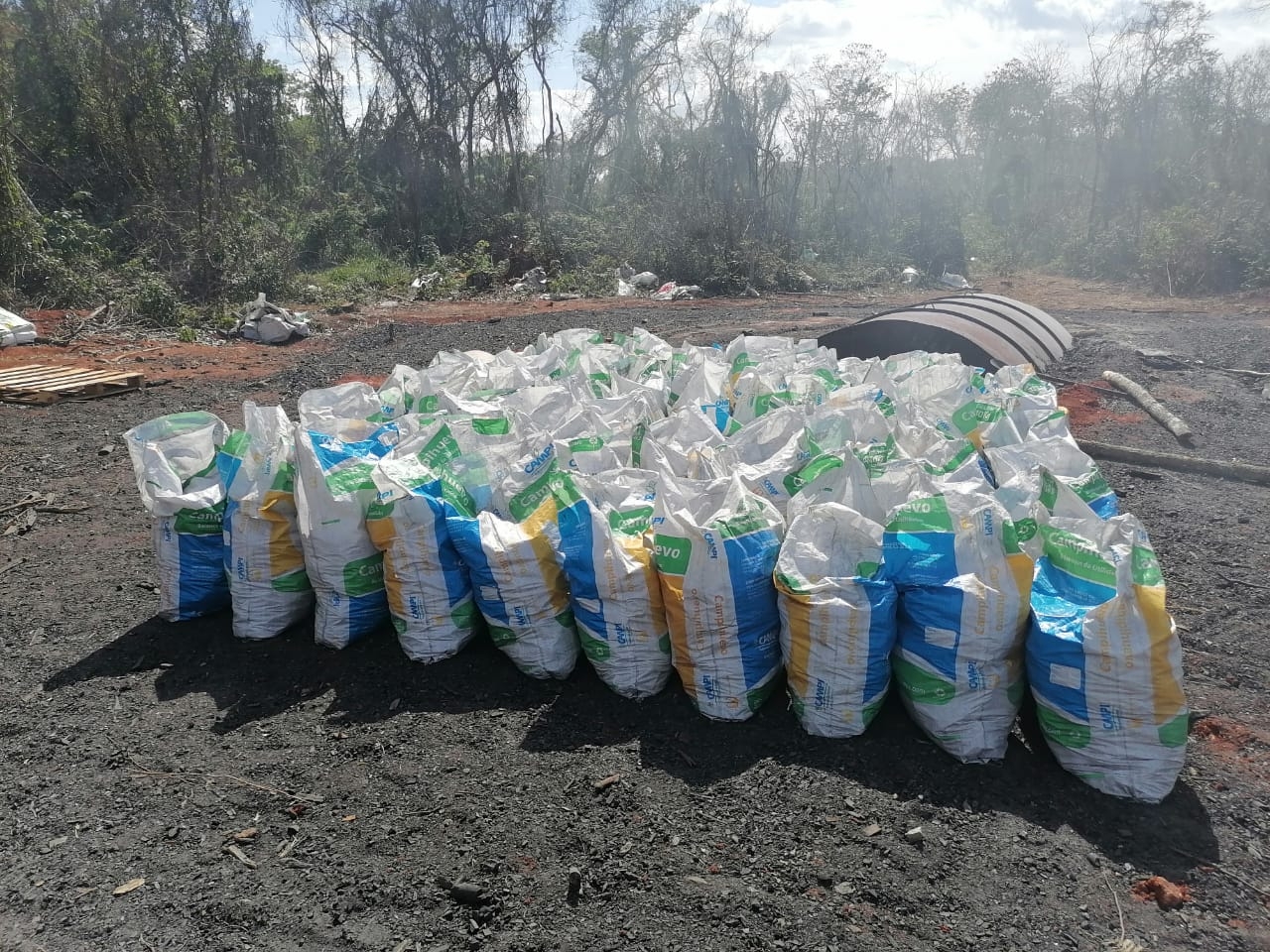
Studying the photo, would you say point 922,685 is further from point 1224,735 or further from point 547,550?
point 547,550

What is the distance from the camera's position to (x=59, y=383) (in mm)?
7379

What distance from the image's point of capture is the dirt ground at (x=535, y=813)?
1.94 m

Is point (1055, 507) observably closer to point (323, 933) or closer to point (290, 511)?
point (323, 933)

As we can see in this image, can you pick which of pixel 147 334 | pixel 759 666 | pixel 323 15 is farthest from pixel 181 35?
pixel 759 666

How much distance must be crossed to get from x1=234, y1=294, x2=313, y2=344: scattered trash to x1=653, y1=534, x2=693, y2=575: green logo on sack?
31.1 feet

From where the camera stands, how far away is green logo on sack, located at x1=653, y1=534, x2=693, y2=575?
2545 millimetres

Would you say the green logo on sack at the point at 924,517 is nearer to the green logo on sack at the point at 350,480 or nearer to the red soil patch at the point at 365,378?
the green logo on sack at the point at 350,480

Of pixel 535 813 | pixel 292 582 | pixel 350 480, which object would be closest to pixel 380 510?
pixel 350 480

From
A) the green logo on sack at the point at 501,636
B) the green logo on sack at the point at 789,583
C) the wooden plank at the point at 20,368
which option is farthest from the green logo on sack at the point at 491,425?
the wooden plank at the point at 20,368

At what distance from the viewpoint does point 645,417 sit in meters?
3.99

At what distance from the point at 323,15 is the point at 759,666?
23461mm

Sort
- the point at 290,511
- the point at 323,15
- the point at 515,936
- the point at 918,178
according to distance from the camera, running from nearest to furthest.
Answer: the point at 515,936, the point at 290,511, the point at 918,178, the point at 323,15

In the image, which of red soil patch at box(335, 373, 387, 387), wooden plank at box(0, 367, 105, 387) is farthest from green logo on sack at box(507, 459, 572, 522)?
wooden plank at box(0, 367, 105, 387)

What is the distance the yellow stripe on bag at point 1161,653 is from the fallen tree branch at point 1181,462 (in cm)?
326
